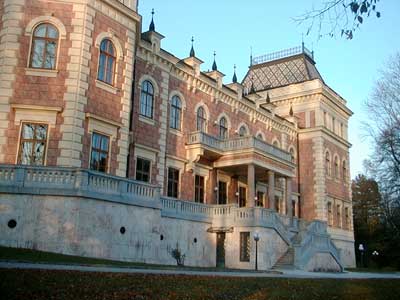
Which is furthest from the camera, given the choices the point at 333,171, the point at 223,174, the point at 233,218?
the point at 333,171

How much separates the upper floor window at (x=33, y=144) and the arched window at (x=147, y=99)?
7.13 metres

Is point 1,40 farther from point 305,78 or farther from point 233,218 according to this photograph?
point 305,78

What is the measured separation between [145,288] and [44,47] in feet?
49.1

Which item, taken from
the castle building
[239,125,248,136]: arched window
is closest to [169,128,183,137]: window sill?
the castle building

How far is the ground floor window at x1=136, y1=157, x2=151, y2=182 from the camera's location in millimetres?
26125

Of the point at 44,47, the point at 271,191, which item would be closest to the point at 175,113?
the point at 271,191

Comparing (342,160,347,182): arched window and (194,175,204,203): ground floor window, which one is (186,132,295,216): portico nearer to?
(194,175,204,203): ground floor window

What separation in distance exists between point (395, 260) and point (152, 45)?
37377 mm

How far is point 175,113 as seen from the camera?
2992 centimetres

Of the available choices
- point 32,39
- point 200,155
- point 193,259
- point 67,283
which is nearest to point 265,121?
point 200,155

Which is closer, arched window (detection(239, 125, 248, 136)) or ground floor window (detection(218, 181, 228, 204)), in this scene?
ground floor window (detection(218, 181, 228, 204))

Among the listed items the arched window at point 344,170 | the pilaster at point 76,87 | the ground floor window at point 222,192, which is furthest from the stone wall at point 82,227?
the arched window at point 344,170

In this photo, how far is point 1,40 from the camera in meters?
21.4

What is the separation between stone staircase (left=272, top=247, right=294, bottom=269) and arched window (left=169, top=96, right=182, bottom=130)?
410 inches
